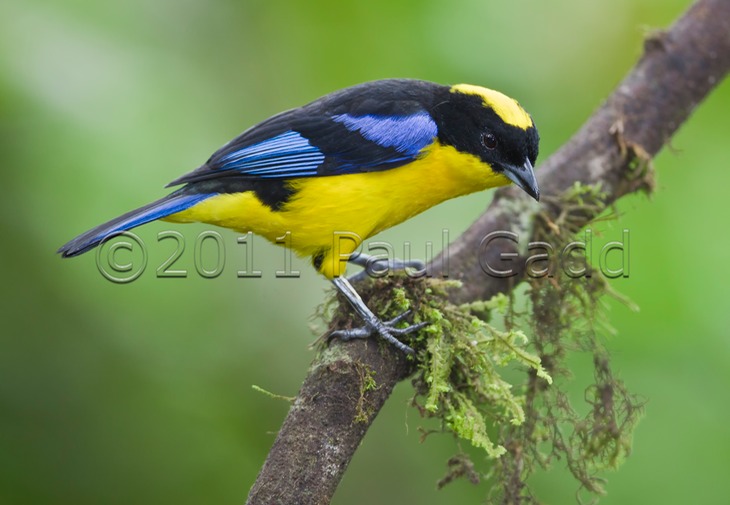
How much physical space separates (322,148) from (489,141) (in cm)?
73

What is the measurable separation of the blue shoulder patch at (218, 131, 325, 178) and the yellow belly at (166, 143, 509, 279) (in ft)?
0.19

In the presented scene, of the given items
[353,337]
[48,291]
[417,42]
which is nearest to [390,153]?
[353,337]

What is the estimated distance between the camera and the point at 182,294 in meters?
3.86

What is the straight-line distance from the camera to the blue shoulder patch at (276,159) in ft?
11.0

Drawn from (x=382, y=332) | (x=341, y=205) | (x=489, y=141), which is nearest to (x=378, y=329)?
(x=382, y=332)

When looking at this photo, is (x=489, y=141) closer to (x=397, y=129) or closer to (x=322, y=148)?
(x=397, y=129)

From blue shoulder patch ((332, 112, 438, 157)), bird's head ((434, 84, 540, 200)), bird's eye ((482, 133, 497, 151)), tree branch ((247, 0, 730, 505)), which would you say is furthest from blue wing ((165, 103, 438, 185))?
tree branch ((247, 0, 730, 505))

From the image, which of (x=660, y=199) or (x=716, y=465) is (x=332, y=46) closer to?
(x=660, y=199)

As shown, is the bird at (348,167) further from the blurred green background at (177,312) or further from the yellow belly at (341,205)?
the blurred green background at (177,312)

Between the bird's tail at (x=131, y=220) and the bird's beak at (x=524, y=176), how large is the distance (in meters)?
1.28

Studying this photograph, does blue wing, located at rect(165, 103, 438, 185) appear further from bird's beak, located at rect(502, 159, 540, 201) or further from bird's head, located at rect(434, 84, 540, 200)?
bird's beak, located at rect(502, 159, 540, 201)

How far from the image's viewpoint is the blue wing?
11.0 ft

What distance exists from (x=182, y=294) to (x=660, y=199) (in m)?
2.45

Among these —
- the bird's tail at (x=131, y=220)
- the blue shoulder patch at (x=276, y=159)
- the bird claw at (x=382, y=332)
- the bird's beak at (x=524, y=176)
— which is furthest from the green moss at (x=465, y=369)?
the bird's tail at (x=131, y=220)
